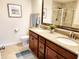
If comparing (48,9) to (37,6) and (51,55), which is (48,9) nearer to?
(37,6)

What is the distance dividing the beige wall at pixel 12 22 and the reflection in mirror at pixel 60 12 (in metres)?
0.98

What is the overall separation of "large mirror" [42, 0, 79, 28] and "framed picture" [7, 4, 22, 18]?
3.59 feet

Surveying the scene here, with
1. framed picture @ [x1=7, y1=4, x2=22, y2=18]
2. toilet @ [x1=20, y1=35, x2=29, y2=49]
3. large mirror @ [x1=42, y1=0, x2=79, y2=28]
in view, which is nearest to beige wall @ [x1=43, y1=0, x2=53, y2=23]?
large mirror @ [x1=42, y1=0, x2=79, y2=28]

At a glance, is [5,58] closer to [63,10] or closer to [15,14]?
[15,14]

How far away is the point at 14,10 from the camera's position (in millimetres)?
3271

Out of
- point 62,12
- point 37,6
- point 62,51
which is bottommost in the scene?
point 62,51

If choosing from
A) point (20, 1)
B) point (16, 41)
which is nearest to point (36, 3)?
point (20, 1)

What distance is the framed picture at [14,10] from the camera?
3.18m

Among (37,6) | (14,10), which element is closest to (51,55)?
(37,6)

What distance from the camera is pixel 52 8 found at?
2.63 m

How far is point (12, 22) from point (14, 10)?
19.5 inches

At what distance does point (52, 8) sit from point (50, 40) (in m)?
1.32

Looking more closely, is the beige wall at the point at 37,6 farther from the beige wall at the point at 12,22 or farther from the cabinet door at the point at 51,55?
the cabinet door at the point at 51,55

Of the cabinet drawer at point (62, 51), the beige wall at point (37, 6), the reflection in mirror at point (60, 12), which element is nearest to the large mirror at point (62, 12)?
the reflection in mirror at point (60, 12)
